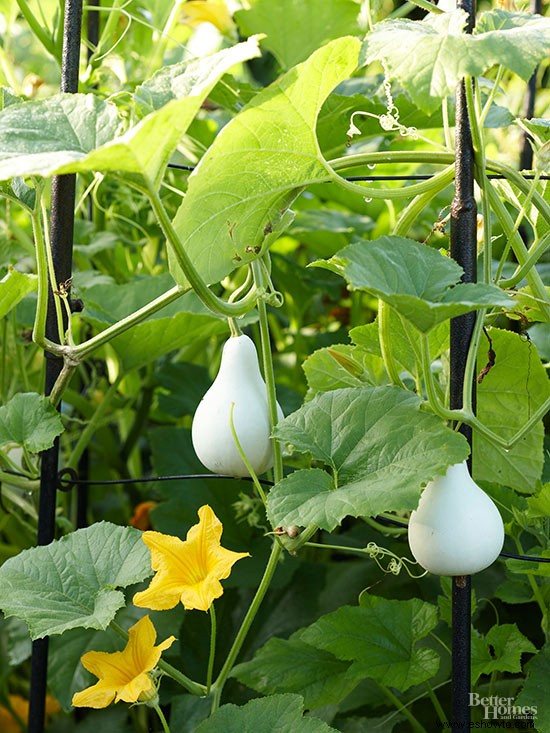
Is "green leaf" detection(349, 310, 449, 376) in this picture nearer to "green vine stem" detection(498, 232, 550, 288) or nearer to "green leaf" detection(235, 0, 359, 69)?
"green vine stem" detection(498, 232, 550, 288)

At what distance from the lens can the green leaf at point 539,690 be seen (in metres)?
0.68

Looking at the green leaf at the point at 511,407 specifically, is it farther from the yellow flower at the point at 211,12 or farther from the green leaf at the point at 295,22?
the yellow flower at the point at 211,12

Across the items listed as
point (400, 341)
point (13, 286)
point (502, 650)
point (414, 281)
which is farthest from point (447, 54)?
point (502, 650)

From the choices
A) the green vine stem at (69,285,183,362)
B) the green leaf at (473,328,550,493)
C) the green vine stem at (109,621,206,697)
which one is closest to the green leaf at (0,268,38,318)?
the green vine stem at (69,285,183,362)

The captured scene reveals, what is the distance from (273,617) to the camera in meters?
1.08

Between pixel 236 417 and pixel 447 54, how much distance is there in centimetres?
29

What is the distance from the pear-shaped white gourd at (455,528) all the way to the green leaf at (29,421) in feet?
1.05

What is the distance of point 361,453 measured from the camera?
0.58 metres

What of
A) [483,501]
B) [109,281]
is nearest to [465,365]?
[483,501]

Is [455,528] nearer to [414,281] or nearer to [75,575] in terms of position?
[414,281]

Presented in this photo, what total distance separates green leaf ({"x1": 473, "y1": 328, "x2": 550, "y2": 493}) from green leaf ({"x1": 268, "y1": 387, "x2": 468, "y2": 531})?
16 centimetres

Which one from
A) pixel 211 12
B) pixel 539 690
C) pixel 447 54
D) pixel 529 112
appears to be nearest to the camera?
pixel 447 54

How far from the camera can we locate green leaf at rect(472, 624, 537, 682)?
27.8 inches

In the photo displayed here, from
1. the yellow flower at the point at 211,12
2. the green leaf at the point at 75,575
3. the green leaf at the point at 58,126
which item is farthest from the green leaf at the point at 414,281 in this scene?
the yellow flower at the point at 211,12
